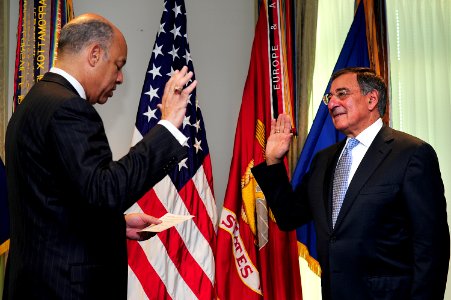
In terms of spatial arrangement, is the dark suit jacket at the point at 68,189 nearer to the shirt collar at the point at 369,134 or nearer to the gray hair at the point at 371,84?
the shirt collar at the point at 369,134

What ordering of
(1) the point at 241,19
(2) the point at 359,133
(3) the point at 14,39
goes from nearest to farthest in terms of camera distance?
(2) the point at 359,133 → (3) the point at 14,39 → (1) the point at 241,19

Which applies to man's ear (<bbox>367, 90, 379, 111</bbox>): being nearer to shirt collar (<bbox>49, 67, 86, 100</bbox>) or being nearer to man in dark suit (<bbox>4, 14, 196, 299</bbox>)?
man in dark suit (<bbox>4, 14, 196, 299</bbox>)

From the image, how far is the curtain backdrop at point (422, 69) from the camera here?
3.67m

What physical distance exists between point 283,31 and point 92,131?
94.5 inches

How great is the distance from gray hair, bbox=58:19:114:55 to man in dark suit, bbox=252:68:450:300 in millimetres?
1283

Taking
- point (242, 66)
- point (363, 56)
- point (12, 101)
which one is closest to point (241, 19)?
point (242, 66)

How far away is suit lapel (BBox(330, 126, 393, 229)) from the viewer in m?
2.41

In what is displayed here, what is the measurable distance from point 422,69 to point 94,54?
265cm

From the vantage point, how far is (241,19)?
408cm

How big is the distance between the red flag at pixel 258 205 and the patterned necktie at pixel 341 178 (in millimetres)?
973

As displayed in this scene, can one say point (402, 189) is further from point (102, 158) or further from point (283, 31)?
point (283, 31)

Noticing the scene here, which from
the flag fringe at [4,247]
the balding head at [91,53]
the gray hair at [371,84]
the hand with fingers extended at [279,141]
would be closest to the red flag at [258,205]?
the hand with fingers extended at [279,141]

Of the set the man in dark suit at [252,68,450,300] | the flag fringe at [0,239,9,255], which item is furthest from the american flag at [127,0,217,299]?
the man in dark suit at [252,68,450,300]

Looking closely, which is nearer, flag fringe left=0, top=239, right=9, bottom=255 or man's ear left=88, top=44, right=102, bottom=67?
man's ear left=88, top=44, right=102, bottom=67
